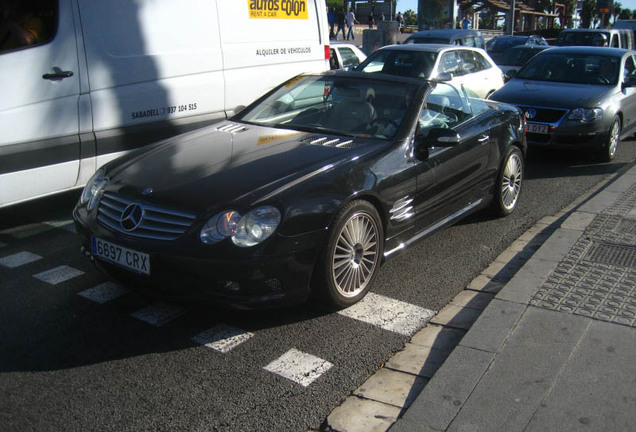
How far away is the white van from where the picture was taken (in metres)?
5.64

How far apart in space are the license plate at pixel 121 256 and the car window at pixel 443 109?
7.40ft

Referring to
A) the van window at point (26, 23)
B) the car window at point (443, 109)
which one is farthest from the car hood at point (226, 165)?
the van window at point (26, 23)

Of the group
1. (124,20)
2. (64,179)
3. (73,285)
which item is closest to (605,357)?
(73,285)

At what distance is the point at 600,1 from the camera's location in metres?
47.6

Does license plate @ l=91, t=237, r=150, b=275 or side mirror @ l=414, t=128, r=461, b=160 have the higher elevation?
side mirror @ l=414, t=128, r=461, b=160

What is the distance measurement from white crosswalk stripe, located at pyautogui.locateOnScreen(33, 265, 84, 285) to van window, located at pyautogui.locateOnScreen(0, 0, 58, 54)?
6.39 feet

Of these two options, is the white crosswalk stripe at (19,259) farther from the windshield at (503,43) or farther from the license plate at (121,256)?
the windshield at (503,43)

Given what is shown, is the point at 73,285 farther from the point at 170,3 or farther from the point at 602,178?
the point at 602,178

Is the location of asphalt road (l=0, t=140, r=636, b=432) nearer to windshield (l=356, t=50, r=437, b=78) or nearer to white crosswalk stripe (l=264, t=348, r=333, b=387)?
white crosswalk stripe (l=264, t=348, r=333, b=387)

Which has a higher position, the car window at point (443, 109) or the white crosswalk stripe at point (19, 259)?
the car window at point (443, 109)

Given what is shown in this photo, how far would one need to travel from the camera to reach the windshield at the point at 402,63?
11.3m

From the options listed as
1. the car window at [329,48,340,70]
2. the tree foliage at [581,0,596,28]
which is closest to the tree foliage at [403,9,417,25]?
the tree foliage at [581,0,596,28]

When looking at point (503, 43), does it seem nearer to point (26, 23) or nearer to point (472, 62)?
point (472, 62)

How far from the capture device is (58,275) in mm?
4926
